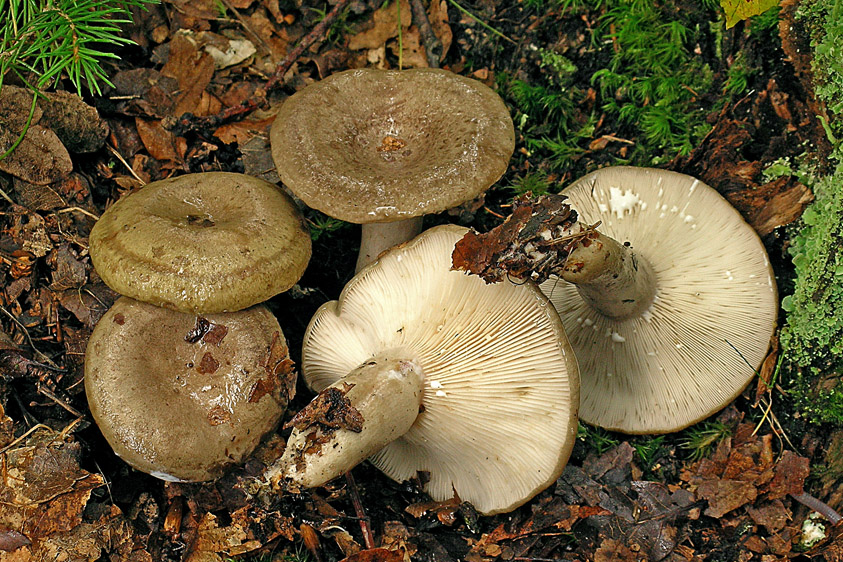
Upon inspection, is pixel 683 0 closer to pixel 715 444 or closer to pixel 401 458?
pixel 715 444

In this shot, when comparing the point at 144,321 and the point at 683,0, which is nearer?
the point at 144,321

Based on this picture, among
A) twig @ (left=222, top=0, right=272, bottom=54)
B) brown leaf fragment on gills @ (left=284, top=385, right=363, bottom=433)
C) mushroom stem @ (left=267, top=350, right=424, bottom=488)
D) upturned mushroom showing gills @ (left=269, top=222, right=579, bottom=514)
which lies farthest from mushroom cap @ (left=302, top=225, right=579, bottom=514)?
twig @ (left=222, top=0, right=272, bottom=54)

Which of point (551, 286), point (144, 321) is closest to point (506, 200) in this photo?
point (551, 286)

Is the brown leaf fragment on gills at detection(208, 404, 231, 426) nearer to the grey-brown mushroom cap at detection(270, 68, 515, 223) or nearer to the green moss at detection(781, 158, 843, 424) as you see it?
the grey-brown mushroom cap at detection(270, 68, 515, 223)

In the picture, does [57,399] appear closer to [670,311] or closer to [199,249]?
[199,249]

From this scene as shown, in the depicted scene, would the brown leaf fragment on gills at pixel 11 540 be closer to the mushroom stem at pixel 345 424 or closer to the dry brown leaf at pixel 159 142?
the mushroom stem at pixel 345 424

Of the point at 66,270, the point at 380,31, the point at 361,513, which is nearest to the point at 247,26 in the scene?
the point at 380,31
